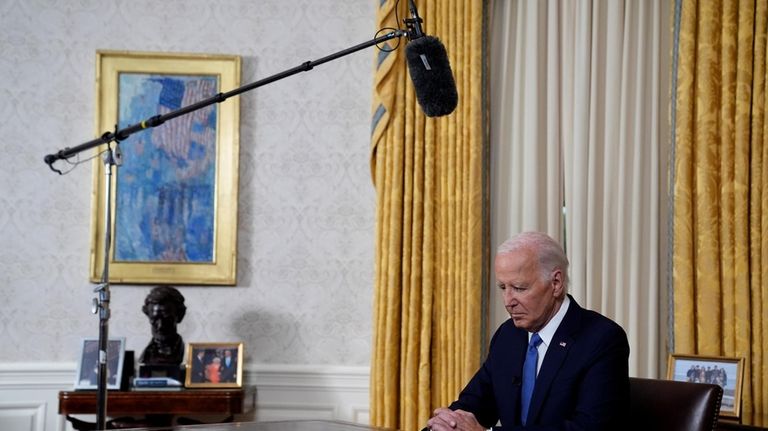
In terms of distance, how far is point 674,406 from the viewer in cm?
286

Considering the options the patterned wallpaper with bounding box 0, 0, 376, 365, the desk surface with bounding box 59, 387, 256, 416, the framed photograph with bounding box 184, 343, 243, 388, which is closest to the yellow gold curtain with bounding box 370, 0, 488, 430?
the patterned wallpaper with bounding box 0, 0, 376, 365

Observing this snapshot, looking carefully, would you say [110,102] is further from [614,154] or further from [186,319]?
[614,154]

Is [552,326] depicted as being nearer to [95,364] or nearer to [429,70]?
[429,70]

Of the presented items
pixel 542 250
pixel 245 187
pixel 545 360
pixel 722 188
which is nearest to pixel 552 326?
pixel 545 360

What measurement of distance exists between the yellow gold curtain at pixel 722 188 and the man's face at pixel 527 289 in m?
1.52

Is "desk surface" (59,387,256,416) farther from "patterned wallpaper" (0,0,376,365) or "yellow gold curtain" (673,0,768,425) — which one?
"yellow gold curtain" (673,0,768,425)

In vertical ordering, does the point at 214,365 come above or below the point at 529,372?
below

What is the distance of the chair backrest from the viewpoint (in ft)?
9.14

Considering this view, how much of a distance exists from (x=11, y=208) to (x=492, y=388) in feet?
10.8

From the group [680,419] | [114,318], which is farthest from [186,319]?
[680,419]

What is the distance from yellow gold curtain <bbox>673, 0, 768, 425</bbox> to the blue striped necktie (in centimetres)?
149

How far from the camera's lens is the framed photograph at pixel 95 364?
5.01 m

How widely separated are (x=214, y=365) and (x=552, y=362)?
8.15ft

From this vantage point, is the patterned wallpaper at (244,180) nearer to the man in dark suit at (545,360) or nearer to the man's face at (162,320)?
the man's face at (162,320)
